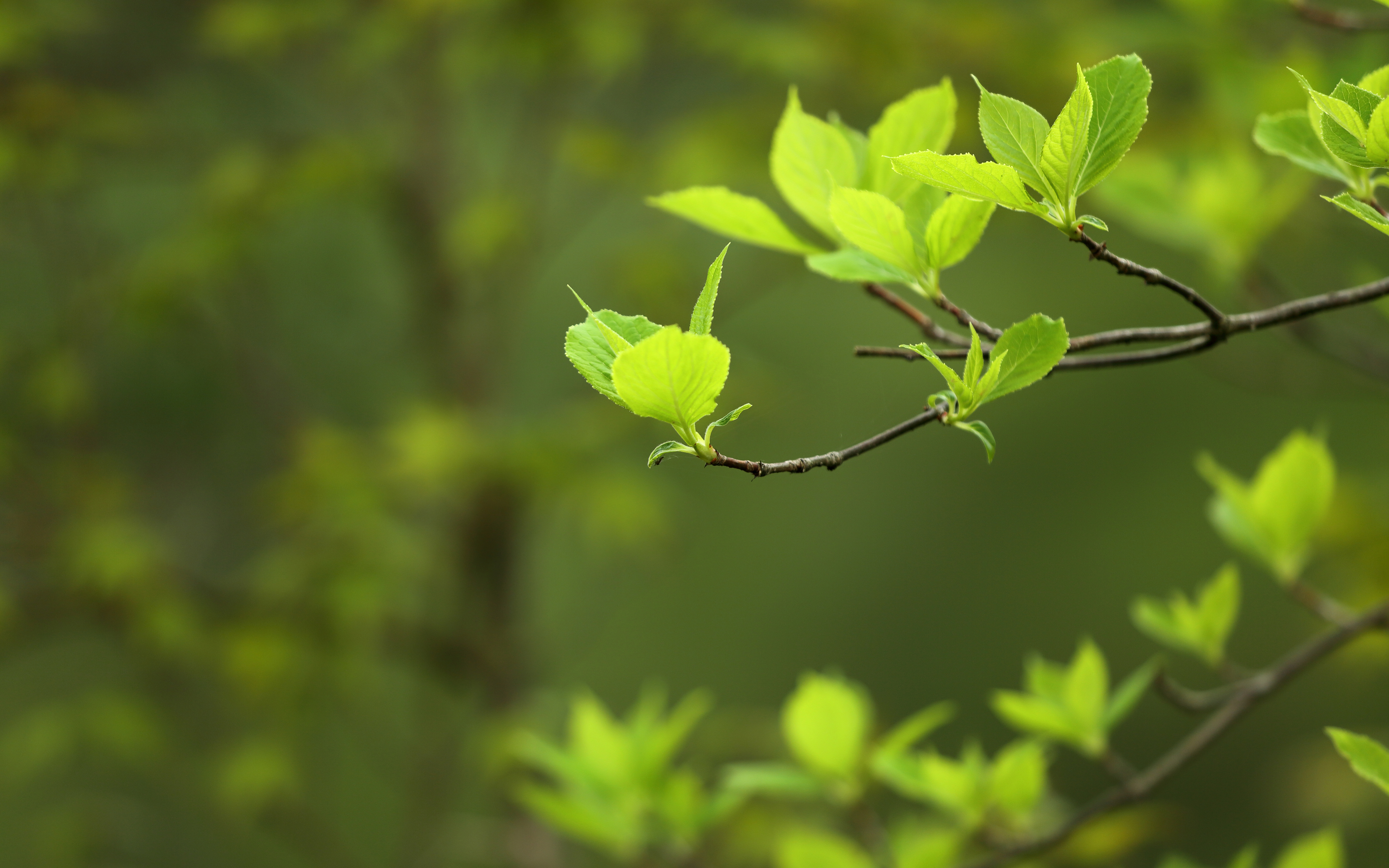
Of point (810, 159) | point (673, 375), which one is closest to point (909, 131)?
point (810, 159)

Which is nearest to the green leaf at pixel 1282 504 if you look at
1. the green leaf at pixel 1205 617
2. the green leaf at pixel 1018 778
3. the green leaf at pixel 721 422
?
the green leaf at pixel 1205 617

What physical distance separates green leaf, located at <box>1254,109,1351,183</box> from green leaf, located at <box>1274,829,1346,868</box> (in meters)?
0.24

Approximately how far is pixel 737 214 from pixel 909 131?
57 mm

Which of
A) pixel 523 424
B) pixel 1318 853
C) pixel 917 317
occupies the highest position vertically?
pixel 523 424

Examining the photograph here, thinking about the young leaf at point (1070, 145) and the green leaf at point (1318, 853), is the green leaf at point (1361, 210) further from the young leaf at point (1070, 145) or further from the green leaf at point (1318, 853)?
the green leaf at point (1318, 853)

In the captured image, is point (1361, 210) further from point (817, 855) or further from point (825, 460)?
point (817, 855)

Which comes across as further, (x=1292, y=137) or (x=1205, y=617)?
(x=1205, y=617)

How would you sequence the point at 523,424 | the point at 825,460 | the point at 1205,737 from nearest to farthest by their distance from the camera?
the point at 825,460
the point at 1205,737
the point at 523,424

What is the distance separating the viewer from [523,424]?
1155 mm

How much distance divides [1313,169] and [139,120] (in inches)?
48.3

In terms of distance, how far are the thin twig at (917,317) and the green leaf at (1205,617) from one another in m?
0.16

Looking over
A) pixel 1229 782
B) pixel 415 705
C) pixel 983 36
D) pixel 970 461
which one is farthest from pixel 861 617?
pixel 983 36

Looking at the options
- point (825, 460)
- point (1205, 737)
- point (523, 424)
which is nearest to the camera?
point (825, 460)

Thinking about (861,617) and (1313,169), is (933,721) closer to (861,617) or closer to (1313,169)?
(1313,169)
